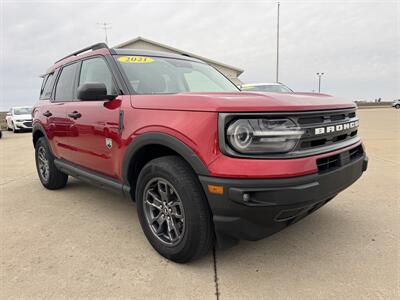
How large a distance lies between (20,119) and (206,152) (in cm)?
1799

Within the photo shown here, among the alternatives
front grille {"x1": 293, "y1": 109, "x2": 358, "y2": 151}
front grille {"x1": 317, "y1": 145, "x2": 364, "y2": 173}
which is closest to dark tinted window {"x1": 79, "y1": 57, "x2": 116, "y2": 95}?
front grille {"x1": 293, "y1": 109, "x2": 358, "y2": 151}

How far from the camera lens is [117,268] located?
2.50 m

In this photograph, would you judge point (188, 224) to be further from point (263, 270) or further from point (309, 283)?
point (309, 283)

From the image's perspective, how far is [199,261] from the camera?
8.44 feet

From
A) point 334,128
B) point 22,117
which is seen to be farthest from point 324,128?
point 22,117

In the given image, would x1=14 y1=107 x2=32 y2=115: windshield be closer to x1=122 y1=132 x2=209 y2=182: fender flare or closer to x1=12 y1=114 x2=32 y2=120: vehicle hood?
x1=12 y1=114 x2=32 y2=120: vehicle hood

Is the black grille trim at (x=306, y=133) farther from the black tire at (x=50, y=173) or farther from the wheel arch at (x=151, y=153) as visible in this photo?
the black tire at (x=50, y=173)

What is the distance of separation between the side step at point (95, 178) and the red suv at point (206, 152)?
0.02 m

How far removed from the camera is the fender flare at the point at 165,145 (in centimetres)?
215

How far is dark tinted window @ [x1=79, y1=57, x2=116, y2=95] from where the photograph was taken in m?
3.18

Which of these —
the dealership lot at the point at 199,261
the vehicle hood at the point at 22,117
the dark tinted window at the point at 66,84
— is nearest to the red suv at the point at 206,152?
the dealership lot at the point at 199,261

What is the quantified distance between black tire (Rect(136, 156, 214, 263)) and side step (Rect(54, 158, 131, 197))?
467 mm

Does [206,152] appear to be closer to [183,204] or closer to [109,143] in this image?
[183,204]

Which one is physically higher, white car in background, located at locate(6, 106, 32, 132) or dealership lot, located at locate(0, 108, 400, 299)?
white car in background, located at locate(6, 106, 32, 132)
